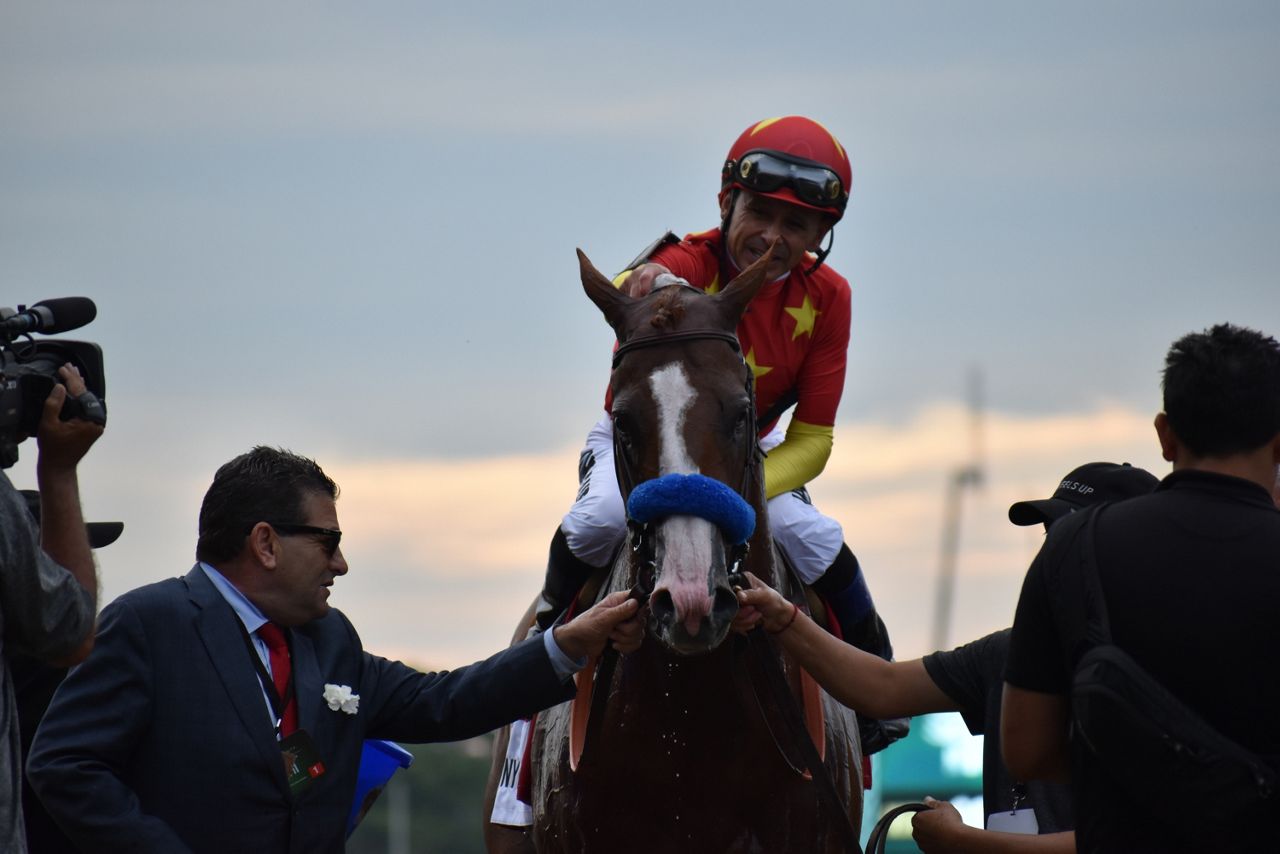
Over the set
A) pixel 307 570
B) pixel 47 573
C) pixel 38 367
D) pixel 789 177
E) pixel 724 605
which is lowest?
pixel 724 605

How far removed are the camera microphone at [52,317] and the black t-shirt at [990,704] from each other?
2414 millimetres

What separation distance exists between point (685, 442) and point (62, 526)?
1.70 m

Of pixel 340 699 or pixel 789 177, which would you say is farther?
pixel 789 177

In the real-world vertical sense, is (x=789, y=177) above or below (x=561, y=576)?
above

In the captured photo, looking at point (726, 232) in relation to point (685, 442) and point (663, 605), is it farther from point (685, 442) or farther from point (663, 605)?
point (663, 605)

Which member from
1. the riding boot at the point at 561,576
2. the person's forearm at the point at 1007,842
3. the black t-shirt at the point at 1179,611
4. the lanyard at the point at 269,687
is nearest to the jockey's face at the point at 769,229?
the riding boot at the point at 561,576

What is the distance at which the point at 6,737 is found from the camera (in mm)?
3732

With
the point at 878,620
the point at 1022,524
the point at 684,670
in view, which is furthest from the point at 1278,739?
the point at 878,620

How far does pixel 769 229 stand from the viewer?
20.1ft

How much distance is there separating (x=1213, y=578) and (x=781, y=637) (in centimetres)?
170

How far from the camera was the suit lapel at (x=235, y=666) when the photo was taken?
14.9ft

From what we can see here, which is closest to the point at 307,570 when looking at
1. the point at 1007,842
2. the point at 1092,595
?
the point at 1007,842

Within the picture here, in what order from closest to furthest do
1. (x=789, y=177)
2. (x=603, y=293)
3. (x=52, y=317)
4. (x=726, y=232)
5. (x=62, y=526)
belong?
(x=62, y=526) → (x=52, y=317) → (x=603, y=293) → (x=789, y=177) → (x=726, y=232)

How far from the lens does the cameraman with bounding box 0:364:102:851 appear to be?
12.0 feet
